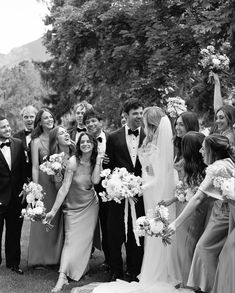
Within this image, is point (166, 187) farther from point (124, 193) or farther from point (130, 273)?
point (130, 273)

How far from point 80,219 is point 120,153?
3.53 feet

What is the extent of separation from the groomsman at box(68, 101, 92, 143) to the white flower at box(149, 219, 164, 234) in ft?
9.49

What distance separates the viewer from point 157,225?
183 inches

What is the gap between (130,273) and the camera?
21.2 feet

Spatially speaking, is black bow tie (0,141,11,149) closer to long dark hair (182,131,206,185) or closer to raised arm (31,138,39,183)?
raised arm (31,138,39,183)

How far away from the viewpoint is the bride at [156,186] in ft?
19.2

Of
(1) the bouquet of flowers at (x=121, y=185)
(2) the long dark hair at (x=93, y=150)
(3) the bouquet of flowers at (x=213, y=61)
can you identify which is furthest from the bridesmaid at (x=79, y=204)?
(3) the bouquet of flowers at (x=213, y=61)

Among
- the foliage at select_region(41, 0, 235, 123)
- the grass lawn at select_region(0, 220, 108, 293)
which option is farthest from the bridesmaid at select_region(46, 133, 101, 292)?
the foliage at select_region(41, 0, 235, 123)

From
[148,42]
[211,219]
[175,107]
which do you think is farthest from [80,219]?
[148,42]

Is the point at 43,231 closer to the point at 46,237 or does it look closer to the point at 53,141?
the point at 46,237

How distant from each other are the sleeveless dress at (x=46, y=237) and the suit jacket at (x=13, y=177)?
28 centimetres

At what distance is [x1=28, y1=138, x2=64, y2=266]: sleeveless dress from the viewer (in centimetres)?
706

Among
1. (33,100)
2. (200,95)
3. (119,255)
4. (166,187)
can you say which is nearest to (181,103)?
(166,187)

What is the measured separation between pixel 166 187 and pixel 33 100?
36149 millimetres
